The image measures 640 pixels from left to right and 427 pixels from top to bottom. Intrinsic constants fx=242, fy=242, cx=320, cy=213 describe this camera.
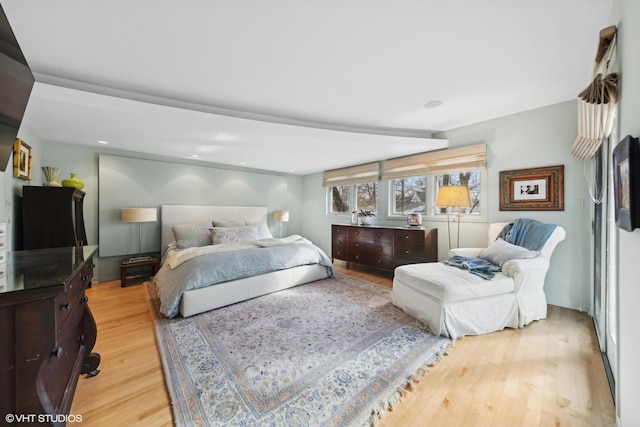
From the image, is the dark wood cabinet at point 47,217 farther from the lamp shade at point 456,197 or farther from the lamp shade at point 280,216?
the lamp shade at point 456,197

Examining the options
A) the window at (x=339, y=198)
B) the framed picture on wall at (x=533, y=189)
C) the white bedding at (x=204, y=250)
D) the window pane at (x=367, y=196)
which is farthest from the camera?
the window at (x=339, y=198)

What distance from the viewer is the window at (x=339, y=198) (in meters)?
5.63

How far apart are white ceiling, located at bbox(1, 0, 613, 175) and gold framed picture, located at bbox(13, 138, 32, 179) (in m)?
0.31

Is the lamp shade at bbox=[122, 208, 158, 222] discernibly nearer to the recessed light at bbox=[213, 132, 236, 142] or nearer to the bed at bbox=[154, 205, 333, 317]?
the bed at bbox=[154, 205, 333, 317]

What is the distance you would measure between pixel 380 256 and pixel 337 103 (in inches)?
104

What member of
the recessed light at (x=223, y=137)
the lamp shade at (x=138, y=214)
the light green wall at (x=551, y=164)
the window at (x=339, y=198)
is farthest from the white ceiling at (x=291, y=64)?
the window at (x=339, y=198)

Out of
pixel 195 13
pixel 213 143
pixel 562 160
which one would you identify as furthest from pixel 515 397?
pixel 213 143

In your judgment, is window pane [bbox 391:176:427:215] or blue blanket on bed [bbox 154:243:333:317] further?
window pane [bbox 391:176:427:215]

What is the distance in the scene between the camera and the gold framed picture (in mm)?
2561

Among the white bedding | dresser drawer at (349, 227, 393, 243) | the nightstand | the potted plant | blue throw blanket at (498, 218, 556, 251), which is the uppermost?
the potted plant

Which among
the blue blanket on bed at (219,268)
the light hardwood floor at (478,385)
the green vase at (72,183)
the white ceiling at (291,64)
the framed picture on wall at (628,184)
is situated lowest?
the light hardwood floor at (478,385)

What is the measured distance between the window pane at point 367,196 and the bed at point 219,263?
5.70 feet

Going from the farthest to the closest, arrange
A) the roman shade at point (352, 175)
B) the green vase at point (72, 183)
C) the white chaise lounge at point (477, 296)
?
the roman shade at point (352, 175)
the green vase at point (72, 183)
the white chaise lounge at point (477, 296)

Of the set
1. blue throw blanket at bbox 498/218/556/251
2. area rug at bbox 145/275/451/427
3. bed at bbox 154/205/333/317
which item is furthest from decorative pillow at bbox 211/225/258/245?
blue throw blanket at bbox 498/218/556/251
